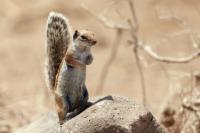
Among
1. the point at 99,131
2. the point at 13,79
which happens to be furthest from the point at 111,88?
the point at 99,131

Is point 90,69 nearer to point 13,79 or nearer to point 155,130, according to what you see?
point 13,79

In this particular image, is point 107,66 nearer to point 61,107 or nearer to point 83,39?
point 61,107

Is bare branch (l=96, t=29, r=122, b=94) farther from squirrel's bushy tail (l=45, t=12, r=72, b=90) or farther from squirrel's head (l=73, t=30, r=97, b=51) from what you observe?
squirrel's head (l=73, t=30, r=97, b=51)

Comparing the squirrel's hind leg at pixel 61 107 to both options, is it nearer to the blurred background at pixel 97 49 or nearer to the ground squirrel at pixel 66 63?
the ground squirrel at pixel 66 63

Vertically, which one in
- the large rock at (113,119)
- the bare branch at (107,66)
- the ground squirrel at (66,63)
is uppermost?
the ground squirrel at (66,63)

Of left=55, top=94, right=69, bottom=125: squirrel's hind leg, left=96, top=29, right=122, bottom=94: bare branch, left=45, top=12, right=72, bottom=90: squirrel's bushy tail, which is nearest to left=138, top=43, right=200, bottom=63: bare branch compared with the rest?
left=96, top=29, right=122, bottom=94: bare branch

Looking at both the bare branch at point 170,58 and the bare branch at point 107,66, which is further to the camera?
the bare branch at point 107,66

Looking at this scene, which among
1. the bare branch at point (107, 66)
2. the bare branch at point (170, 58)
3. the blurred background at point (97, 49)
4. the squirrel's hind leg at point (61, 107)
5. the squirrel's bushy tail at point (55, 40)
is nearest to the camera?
the squirrel's hind leg at point (61, 107)

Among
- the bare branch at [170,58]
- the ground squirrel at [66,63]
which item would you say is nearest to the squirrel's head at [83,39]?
the ground squirrel at [66,63]
